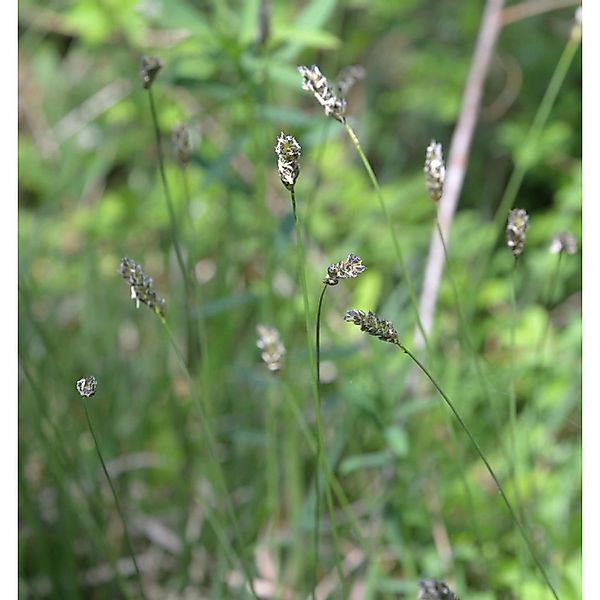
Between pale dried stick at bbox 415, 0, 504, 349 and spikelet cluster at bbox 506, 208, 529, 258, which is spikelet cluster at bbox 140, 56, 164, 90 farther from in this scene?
pale dried stick at bbox 415, 0, 504, 349

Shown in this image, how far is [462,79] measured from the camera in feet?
5.70

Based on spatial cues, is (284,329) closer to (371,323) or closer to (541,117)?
(541,117)

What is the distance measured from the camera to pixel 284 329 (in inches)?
48.6

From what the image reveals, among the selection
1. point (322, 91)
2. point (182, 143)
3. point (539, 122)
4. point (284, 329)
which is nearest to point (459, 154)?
point (539, 122)

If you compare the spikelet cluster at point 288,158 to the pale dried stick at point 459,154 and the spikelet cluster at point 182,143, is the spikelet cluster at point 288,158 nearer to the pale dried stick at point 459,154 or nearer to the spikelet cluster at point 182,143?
the spikelet cluster at point 182,143

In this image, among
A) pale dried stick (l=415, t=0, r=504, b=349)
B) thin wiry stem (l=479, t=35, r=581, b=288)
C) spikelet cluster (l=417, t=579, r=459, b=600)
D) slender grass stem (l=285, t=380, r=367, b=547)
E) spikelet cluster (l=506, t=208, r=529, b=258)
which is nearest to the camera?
spikelet cluster (l=417, t=579, r=459, b=600)

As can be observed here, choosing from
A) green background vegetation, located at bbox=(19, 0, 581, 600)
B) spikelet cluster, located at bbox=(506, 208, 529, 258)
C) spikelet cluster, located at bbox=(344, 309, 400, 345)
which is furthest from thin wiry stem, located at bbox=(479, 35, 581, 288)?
spikelet cluster, located at bbox=(344, 309, 400, 345)

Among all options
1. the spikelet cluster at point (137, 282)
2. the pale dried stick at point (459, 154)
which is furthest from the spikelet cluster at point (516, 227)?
the pale dried stick at point (459, 154)

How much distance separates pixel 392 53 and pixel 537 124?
3.69 feet

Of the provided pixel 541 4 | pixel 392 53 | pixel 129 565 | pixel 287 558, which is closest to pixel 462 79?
pixel 541 4

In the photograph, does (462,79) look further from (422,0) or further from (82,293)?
(82,293)

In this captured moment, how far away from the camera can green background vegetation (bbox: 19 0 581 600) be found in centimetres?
108

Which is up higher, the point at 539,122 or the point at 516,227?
the point at 539,122

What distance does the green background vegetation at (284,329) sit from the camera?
3.54ft
